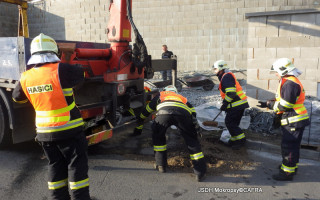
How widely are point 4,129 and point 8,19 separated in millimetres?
11563

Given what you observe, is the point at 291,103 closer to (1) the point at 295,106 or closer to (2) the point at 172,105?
(1) the point at 295,106

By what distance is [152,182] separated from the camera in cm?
349

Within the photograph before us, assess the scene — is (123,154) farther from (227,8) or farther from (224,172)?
(227,8)

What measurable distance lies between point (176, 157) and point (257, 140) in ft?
5.52

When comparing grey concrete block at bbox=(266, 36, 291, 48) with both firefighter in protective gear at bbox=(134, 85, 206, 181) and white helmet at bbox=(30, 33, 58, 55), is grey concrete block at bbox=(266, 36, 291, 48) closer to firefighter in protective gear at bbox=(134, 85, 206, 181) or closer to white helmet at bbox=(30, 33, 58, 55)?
firefighter in protective gear at bbox=(134, 85, 206, 181)

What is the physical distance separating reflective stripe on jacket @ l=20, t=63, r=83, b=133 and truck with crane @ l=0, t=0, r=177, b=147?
4.24 ft

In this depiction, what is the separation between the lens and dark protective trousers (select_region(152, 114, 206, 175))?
3.56m

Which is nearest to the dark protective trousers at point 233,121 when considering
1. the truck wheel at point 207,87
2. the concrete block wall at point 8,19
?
the truck wheel at point 207,87

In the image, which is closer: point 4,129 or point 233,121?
point 4,129

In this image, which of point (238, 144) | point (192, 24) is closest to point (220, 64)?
point (238, 144)

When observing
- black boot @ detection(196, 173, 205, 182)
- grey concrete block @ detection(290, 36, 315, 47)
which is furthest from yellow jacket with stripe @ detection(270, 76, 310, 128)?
grey concrete block @ detection(290, 36, 315, 47)

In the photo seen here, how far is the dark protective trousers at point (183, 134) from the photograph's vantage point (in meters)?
3.56

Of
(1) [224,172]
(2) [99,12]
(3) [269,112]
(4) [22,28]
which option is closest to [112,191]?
(1) [224,172]

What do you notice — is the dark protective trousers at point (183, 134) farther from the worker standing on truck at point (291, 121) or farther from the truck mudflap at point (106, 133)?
the worker standing on truck at point (291, 121)
